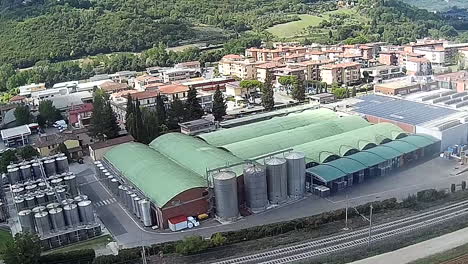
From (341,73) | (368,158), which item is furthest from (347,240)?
(341,73)

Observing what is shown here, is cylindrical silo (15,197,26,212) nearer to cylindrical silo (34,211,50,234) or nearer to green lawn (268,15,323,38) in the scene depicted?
cylindrical silo (34,211,50,234)

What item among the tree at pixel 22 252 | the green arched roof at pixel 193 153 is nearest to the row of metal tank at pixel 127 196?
the green arched roof at pixel 193 153

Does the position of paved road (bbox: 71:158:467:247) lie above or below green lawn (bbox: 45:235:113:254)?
above

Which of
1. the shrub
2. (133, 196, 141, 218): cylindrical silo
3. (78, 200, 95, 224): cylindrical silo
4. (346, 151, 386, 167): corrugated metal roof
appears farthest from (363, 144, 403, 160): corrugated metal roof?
(78, 200, 95, 224): cylindrical silo

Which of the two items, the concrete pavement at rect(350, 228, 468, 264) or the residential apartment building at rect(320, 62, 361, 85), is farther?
the residential apartment building at rect(320, 62, 361, 85)

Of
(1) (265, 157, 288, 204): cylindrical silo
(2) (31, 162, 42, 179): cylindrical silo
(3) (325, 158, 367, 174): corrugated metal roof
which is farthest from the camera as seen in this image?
(2) (31, 162, 42, 179): cylindrical silo

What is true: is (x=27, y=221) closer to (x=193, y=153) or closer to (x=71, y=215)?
(x=71, y=215)

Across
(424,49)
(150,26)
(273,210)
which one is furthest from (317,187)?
(150,26)
